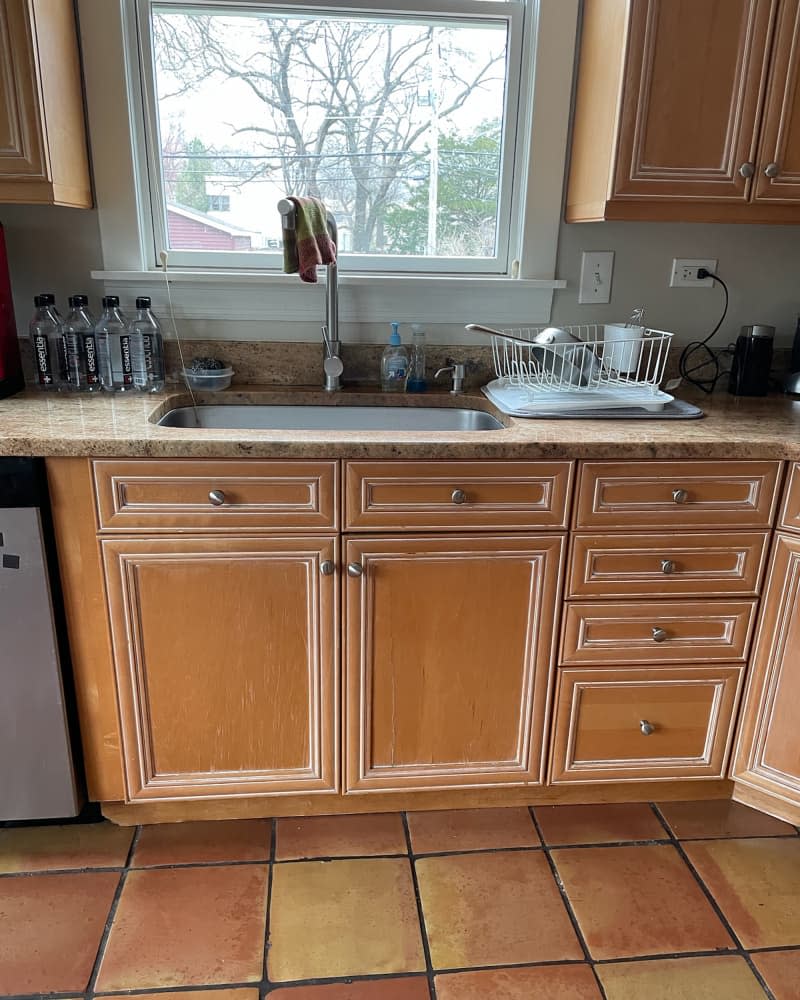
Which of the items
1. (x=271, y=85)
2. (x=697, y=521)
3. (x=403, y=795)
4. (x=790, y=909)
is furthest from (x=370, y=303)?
(x=790, y=909)

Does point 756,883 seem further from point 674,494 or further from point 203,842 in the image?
point 203,842

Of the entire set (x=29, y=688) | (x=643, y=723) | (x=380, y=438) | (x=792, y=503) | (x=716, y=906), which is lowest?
(x=716, y=906)

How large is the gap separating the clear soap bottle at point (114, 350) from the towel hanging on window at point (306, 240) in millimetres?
452

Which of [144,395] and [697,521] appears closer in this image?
[697,521]

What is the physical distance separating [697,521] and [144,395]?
1274 mm

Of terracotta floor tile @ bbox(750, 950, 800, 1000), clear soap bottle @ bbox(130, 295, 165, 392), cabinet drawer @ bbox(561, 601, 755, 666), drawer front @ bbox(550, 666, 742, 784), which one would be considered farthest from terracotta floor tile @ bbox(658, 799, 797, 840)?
clear soap bottle @ bbox(130, 295, 165, 392)

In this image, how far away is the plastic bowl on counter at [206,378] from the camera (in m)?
1.81

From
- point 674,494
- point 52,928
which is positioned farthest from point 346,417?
point 52,928

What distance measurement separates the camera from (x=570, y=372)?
5.71 feet

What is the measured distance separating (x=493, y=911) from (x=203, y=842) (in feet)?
2.08

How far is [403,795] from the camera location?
5.54ft

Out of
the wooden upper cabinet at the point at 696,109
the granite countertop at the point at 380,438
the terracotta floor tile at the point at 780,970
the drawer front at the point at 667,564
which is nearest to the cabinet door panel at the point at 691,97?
the wooden upper cabinet at the point at 696,109

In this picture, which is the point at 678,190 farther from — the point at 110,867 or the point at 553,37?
the point at 110,867

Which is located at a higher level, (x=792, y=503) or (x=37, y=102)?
(x=37, y=102)
